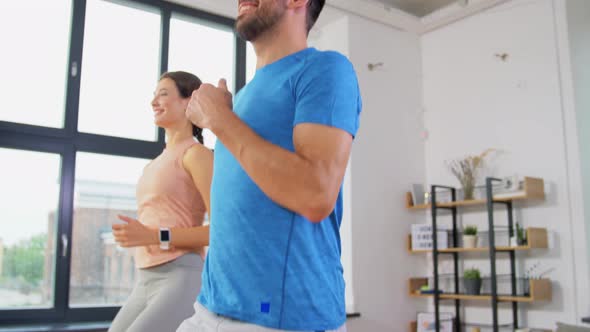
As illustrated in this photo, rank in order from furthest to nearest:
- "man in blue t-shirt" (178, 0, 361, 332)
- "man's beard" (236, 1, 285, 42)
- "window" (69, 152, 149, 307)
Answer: "window" (69, 152, 149, 307) → "man's beard" (236, 1, 285, 42) → "man in blue t-shirt" (178, 0, 361, 332)

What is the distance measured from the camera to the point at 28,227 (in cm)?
382

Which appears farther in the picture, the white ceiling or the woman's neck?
the white ceiling

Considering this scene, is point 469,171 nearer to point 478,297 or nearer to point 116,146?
point 478,297

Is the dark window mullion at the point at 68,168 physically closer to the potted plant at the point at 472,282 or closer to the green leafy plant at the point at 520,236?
the potted plant at the point at 472,282

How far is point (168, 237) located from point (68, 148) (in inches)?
98.6

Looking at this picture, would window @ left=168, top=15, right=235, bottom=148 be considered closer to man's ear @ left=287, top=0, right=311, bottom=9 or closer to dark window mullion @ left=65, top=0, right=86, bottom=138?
dark window mullion @ left=65, top=0, right=86, bottom=138

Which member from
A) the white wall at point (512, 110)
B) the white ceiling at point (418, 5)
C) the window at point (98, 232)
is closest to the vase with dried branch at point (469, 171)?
the white wall at point (512, 110)

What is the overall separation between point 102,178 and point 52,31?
108 centimetres

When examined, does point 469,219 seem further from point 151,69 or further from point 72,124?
point 72,124

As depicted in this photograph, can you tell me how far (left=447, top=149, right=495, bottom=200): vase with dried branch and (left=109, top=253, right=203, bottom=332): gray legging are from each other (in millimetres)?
3467

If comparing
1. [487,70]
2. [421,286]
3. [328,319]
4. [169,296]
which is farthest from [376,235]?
[328,319]

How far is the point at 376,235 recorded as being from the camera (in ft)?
16.4

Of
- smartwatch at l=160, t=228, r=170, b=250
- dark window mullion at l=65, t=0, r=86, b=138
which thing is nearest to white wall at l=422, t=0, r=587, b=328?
dark window mullion at l=65, t=0, r=86, b=138

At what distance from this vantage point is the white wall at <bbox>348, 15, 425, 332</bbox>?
16.0ft
